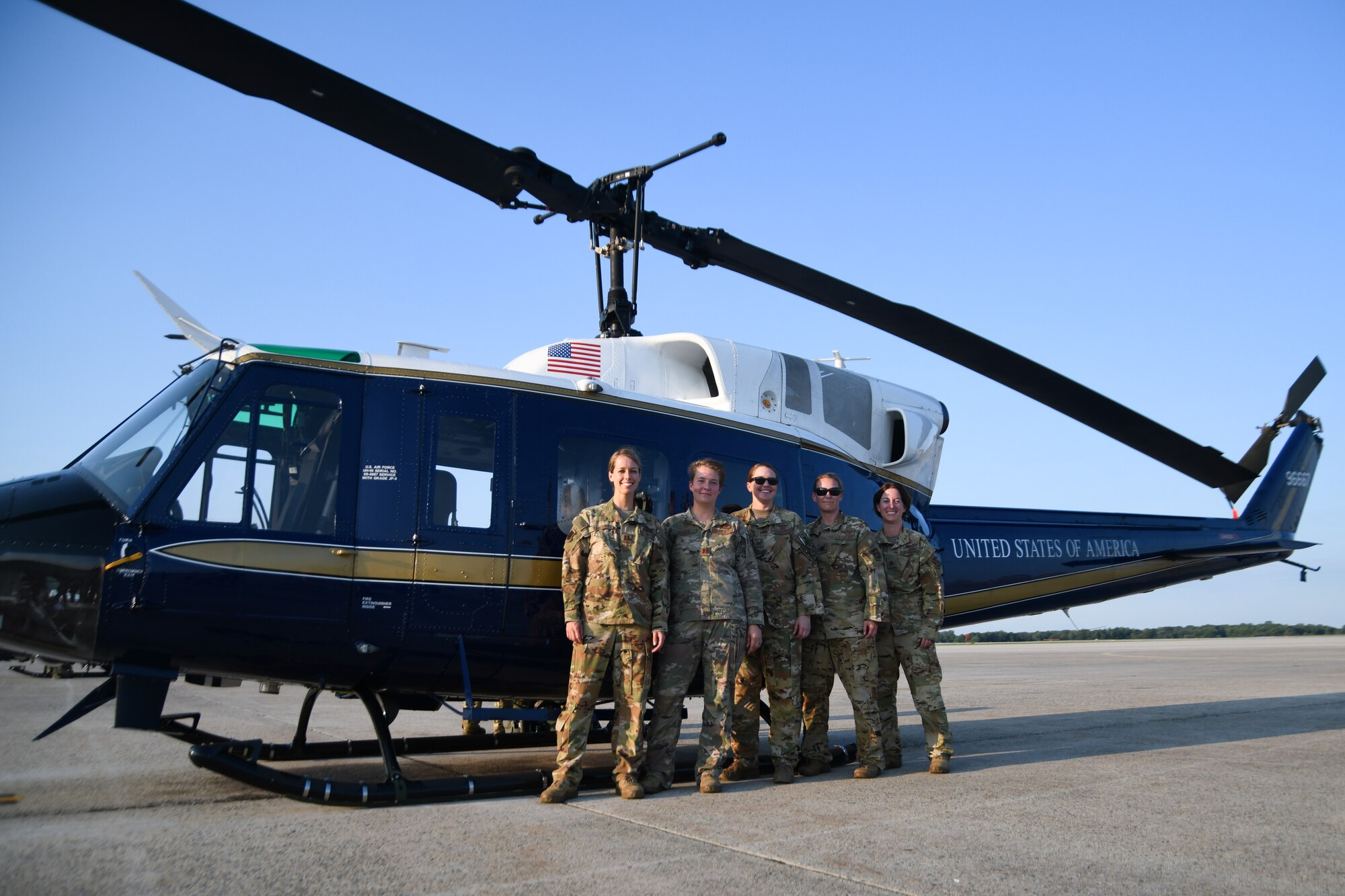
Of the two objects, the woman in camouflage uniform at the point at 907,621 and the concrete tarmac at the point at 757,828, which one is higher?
the woman in camouflage uniform at the point at 907,621

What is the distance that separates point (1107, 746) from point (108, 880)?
636 centimetres

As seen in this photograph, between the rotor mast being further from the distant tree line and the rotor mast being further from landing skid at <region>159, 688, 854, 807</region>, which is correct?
the distant tree line

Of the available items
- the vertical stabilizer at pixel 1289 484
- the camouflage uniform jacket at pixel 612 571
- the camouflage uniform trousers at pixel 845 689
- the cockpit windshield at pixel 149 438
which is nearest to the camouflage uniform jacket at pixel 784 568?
the camouflage uniform trousers at pixel 845 689

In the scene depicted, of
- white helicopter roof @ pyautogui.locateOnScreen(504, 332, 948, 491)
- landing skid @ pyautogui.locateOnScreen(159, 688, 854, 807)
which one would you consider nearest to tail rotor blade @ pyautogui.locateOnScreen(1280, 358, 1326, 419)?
white helicopter roof @ pyautogui.locateOnScreen(504, 332, 948, 491)

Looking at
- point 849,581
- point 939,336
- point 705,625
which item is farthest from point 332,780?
point 939,336

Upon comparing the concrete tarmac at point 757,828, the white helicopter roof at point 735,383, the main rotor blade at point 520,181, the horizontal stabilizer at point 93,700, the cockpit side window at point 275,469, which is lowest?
the concrete tarmac at point 757,828

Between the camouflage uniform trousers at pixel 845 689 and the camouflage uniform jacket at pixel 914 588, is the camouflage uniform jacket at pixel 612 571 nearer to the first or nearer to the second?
the camouflage uniform trousers at pixel 845 689

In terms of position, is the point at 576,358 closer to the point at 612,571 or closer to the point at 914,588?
the point at 612,571

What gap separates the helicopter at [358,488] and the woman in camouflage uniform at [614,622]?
0.39 metres

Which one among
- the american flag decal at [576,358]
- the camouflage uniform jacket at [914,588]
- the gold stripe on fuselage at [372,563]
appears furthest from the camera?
the american flag decal at [576,358]

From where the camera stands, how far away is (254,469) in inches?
198

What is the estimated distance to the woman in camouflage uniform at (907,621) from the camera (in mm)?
6156

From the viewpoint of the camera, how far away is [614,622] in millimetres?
5188

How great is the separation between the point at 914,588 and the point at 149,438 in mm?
4660
